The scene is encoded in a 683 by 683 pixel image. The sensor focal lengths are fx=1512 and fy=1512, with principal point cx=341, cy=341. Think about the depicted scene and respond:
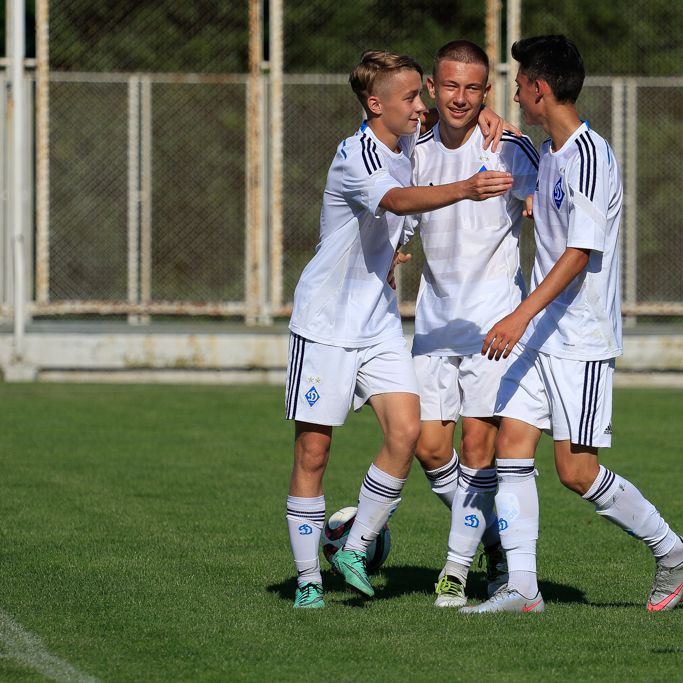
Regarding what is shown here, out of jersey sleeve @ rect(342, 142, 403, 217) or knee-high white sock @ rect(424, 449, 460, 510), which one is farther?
knee-high white sock @ rect(424, 449, 460, 510)

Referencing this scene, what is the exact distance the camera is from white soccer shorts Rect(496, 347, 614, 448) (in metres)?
5.69

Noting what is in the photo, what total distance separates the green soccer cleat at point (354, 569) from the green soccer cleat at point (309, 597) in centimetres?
13

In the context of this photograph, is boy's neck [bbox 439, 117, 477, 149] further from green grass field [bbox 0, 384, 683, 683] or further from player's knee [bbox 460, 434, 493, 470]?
green grass field [bbox 0, 384, 683, 683]

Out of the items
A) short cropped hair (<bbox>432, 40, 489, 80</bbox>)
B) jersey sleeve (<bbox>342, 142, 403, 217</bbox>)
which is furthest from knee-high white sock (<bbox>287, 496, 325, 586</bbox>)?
short cropped hair (<bbox>432, 40, 489, 80</bbox>)

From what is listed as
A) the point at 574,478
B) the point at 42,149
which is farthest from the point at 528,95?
the point at 42,149

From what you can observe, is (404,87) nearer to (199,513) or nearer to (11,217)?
(199,513)

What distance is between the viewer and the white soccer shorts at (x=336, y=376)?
19.4 feet

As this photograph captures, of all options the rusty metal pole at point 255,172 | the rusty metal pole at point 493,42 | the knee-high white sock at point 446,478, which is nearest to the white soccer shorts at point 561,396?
the knee-high white sock at point 446,478

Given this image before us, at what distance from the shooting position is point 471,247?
633cm

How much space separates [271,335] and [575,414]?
10.1 meters

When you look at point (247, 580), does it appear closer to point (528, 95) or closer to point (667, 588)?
point (667, 588)

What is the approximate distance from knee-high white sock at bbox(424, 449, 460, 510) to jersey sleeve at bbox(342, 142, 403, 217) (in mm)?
1307

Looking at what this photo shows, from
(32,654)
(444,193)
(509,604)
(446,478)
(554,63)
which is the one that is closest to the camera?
(32,654)

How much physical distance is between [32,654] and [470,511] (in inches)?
77.6
